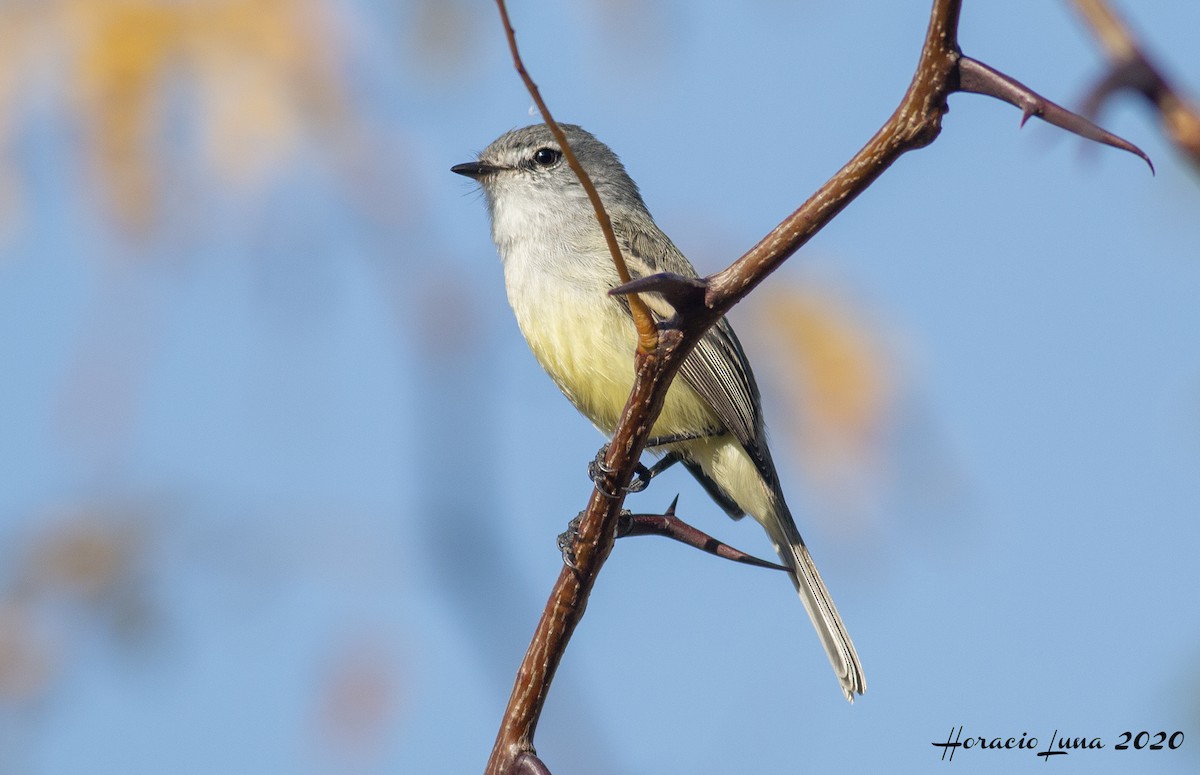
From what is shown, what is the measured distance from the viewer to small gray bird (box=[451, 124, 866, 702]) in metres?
4.69

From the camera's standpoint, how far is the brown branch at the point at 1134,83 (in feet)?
2.37

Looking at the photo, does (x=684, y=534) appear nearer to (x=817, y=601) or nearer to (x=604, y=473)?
(x=604, y=473)

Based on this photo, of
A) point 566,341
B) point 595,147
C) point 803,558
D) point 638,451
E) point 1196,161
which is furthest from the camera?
point 595,147

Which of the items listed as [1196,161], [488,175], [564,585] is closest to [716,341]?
[488,175]

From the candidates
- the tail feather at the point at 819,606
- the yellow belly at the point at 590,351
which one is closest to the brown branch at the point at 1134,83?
the yellow belly at the point at 590,351

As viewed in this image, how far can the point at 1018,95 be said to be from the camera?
1322 mm

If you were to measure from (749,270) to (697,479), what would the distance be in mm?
3870

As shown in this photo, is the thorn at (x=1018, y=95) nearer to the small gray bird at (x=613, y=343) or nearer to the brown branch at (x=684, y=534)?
the brown branch at (x=684, y=534)

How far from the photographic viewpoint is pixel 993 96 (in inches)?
52.7

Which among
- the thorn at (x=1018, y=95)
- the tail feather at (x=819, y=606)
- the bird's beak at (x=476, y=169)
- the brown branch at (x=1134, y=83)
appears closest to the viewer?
the brown branch at (x=1134, y=83)

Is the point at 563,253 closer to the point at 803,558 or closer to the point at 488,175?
the point at 488,175

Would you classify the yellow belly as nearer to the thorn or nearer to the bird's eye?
the bird's eye

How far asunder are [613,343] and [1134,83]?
3.87 metres

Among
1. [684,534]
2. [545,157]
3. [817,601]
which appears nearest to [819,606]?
[817,601]
